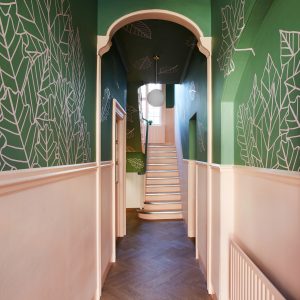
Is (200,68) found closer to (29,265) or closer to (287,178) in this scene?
(287,178)

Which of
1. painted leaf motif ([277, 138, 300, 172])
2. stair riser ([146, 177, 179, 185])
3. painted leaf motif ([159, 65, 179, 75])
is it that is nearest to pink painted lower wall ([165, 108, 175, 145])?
stair riser ([146, 177, 179, 185])

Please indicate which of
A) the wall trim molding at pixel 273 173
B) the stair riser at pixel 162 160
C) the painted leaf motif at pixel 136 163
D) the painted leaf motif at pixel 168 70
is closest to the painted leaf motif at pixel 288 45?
the wall trim molding at pixel 273 173

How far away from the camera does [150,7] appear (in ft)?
7.68

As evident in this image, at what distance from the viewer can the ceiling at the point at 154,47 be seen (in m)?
2.90

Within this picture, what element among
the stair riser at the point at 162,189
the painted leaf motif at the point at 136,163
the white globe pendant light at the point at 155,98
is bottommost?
the stair riser at the point at 162,189

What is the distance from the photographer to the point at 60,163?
1394 millimetres

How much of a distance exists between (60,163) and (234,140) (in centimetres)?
144

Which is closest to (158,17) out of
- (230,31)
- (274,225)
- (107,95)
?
(230,31)

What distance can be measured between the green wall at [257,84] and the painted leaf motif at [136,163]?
4064 mm

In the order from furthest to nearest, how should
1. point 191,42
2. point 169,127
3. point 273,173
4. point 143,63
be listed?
1. point 169,127
2. point 143,63
3. point 191,42
4. point 273,173

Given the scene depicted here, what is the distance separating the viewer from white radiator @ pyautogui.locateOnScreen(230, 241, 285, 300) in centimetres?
117

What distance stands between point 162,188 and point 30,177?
481 cm

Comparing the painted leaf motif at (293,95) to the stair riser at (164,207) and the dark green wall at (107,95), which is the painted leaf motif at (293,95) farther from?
the stair riser at (164,207)

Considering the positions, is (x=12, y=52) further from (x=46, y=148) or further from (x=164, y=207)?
(x=164, y=207)
